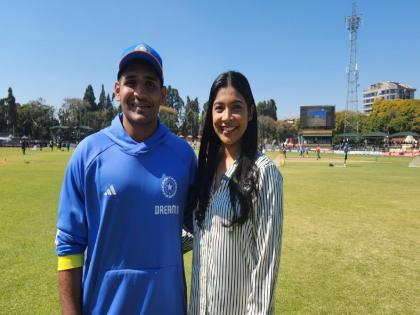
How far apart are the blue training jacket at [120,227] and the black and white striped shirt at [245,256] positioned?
22 cm

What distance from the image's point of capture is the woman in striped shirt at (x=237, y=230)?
2.06 m

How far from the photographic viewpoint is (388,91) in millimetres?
155500

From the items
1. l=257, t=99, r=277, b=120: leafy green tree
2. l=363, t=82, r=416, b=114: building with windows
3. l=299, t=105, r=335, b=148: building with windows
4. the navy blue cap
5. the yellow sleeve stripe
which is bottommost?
the yellow sleeve stripe

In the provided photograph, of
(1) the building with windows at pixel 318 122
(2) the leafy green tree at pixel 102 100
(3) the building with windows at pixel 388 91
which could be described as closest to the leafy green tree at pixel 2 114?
(2) the leafy green tree at pixel 102 100

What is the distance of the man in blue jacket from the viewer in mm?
2021

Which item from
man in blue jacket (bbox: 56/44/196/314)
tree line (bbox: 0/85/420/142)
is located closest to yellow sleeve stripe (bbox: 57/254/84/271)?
man in blue jacket (bbox: 56/44/196/314)

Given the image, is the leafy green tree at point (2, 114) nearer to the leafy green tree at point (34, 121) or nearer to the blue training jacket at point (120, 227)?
the leafy green tree at point (34, 121)

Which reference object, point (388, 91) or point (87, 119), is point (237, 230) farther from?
point (388, 91)

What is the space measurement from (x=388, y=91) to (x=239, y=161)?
175 metres

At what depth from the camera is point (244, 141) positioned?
2.39m

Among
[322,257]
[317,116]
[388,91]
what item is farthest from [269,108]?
[322,257]

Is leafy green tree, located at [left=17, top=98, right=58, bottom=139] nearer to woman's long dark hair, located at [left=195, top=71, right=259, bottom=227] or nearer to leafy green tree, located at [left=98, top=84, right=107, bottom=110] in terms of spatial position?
leafy green tree, located at [left=98, top=84, right=107, bottom=110]

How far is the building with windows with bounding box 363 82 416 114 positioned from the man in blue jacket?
173 meters

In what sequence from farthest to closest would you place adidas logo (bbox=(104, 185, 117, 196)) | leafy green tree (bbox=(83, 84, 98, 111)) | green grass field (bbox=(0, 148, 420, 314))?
leafy green tree (bbox=(83, 84, 98, 111))
green grass field (bbox=(0, 148, 420, 314))
adidas logo (bbox=(104, 185, 117, 196))
